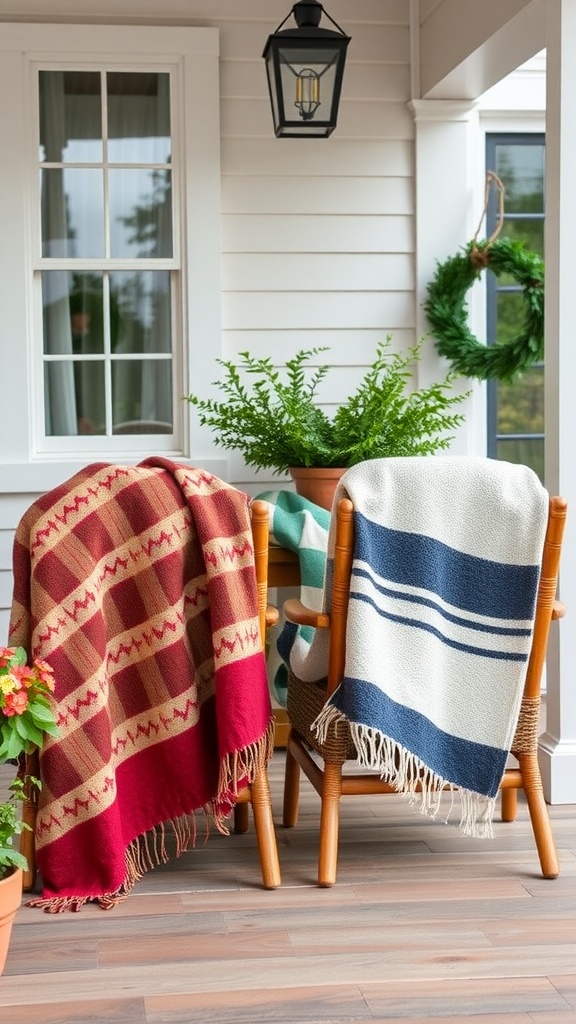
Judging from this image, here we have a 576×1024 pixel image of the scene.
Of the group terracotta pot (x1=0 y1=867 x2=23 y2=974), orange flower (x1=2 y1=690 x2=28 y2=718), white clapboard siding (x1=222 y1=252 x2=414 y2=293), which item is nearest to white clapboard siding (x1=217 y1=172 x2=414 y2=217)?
white clapboard siding (x1=222 y1=252 x2=414 y2=293)

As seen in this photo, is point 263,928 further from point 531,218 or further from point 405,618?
point 531,218

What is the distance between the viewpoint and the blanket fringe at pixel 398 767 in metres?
2.70

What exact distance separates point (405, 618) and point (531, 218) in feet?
9.71

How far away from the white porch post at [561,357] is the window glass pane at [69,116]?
186 cm

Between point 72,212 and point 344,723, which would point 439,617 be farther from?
Result: point 72,212

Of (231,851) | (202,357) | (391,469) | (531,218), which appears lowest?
(231,851)

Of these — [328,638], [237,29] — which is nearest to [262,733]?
[328,638]

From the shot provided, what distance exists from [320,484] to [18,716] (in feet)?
5.84

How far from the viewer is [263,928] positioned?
2.56 metres

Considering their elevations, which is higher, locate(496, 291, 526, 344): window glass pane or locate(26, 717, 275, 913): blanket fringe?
locate(496, 291, 526, 344): window glass pane

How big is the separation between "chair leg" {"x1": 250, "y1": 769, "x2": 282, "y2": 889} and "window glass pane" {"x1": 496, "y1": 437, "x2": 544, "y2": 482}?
2.75 meters

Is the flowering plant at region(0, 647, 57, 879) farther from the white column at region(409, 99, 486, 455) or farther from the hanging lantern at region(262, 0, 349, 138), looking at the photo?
the white column at region(409, 99, 486, 455)

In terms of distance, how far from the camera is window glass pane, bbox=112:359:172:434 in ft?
15.2

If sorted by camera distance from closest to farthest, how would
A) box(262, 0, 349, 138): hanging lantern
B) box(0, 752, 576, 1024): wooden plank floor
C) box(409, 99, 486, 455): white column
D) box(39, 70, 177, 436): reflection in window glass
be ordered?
1. box(0, 752, 576, 1024): wooden plank floor
2. box(262, 0, 349, 138): hanging lantern
3. box(39, 70, 177, 436): reflection in window glass
4. box(409, 99, 486, 455): white column
